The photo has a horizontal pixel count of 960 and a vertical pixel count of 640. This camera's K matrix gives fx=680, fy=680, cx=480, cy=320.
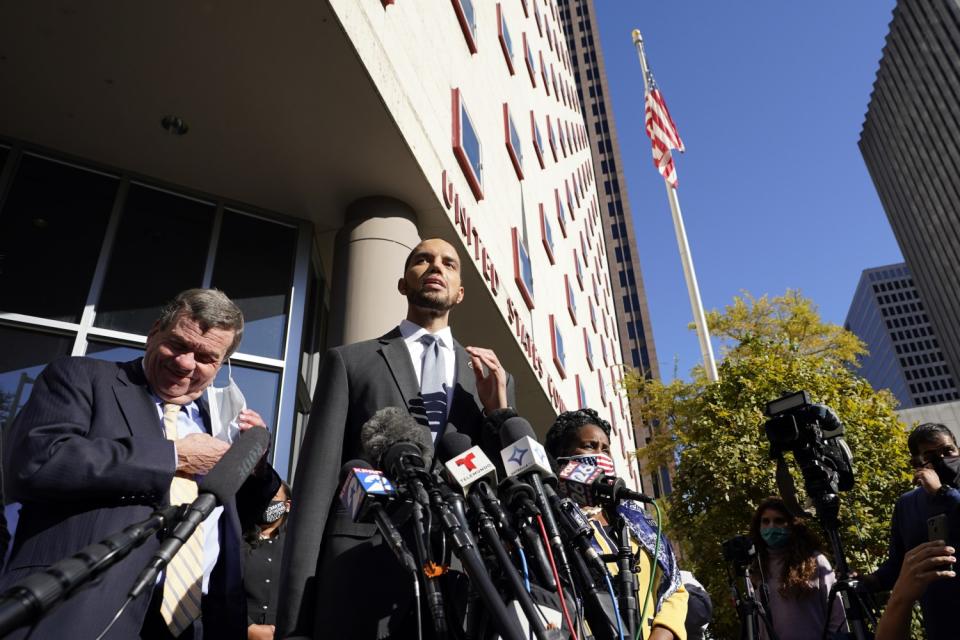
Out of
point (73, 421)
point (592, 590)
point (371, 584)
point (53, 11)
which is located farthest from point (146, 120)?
point (592, 590)

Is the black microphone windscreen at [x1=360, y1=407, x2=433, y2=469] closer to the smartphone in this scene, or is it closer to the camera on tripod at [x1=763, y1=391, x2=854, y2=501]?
the smartphone

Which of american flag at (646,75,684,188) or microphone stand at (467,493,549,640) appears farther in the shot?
american flag at (646,75,684,188)

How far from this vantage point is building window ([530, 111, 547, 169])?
16.7 meters

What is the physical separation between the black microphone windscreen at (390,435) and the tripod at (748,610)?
310cm

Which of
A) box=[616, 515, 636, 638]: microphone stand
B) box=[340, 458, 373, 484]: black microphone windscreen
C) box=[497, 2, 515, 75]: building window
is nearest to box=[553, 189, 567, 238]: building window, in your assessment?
box=[497, 2, 515, 75]: building window

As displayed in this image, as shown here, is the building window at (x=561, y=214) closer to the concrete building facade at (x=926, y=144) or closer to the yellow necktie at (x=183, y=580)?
the yellow necktie at (x=183, y=580)

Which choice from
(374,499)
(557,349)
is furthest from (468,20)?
(374,499)

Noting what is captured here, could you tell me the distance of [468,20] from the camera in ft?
37.9

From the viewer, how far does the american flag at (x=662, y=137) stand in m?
17.7

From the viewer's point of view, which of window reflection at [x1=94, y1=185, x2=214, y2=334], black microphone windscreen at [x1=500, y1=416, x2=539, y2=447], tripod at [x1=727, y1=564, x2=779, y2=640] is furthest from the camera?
window reflection at [x1=94, y1=185, x2=214, y2=334]

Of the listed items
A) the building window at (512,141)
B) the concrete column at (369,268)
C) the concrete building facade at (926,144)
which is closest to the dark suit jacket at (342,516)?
the concrete column at (369,268)

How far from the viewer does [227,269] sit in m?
7.45

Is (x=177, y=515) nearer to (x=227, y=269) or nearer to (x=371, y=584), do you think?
(x=371, y=584)

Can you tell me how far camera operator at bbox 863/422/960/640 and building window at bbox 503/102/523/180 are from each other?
10.3 meters
